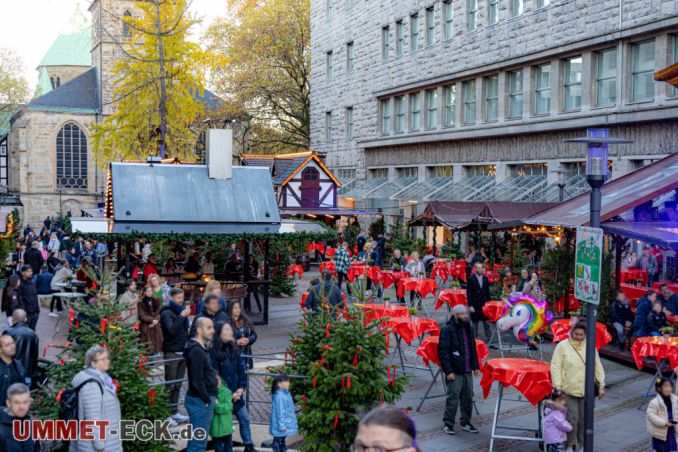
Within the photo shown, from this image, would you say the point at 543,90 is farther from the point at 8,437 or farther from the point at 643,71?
the point at 8,437

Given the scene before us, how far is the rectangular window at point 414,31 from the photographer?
126ft

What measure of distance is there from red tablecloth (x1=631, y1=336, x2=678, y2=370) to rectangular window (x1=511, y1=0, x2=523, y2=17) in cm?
1978

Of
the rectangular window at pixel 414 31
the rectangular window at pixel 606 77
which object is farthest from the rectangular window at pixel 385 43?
the rectangular window at pixel 606 77

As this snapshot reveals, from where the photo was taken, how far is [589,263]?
932 centimetres

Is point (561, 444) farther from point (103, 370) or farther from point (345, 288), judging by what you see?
point (345, 288)

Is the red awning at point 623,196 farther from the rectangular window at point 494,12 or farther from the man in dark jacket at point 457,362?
the rectangular window at point 494,12

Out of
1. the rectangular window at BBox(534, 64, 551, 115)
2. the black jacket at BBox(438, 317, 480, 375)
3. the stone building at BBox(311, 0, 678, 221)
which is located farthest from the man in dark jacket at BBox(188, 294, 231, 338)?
the rectangular window at BBox(534, 64, 551, 115)

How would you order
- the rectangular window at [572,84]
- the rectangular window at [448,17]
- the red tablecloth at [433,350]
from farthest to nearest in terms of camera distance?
the rectangular window at [448,17]
the rectangular window at [572,84]
the red tablecloth at [433,350]

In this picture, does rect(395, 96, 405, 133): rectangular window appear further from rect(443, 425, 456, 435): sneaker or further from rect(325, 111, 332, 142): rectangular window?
rect(443, 425, 456, 435): sneaker

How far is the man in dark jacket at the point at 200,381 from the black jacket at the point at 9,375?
204 cm

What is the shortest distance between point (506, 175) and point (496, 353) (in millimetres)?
16126

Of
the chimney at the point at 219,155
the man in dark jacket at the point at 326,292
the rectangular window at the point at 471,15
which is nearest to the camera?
the man in dark jacket at the point at 326,292

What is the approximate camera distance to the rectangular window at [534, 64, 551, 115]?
97.7ft

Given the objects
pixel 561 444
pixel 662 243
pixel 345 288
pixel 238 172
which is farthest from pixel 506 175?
pixel 561 444
